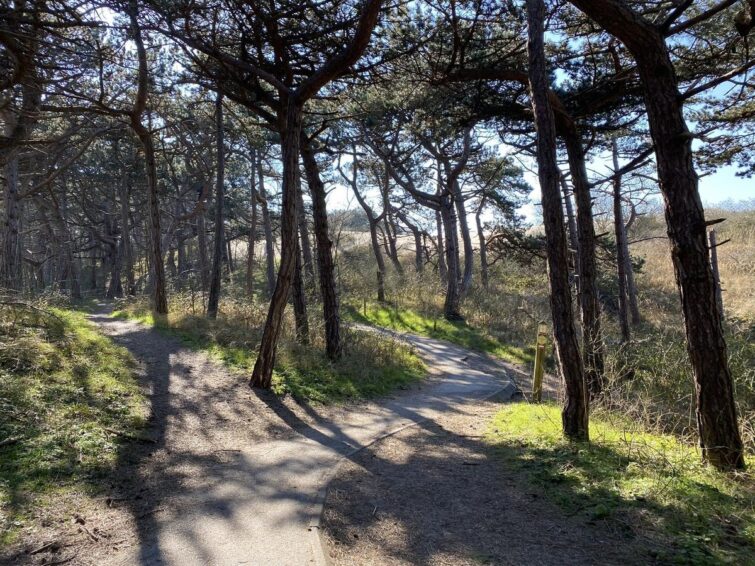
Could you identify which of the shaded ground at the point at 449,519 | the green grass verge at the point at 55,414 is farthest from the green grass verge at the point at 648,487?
the green grass verge at the point at 55,414

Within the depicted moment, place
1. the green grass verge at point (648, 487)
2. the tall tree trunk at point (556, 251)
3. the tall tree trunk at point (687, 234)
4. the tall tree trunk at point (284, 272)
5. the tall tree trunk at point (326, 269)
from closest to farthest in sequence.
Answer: the green grass verge at point (648, 487) → the tall tree trunk at point (687, 234) → the tall tree trunk at point (556, 251) → the tall tree trunk at point (284, 272) → the tall tree trunk at point (326, 269)

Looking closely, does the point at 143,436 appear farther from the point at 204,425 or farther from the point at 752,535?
the point at 752,535

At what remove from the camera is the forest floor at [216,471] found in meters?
3.53

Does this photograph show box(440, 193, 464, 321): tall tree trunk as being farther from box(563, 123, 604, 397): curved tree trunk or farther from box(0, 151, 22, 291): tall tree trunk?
box(0, 151, 22, 291): tall tree trunk

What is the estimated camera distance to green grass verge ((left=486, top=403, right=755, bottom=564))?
350 cm

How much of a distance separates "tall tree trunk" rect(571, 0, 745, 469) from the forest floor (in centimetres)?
389

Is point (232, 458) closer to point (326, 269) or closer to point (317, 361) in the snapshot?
point (317, 361)

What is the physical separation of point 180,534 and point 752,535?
4141 millimetres

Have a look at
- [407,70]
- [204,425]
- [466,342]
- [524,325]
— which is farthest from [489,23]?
[524,325]

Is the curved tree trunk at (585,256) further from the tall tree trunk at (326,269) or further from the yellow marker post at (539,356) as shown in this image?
the tall tree trunk at (326,269)

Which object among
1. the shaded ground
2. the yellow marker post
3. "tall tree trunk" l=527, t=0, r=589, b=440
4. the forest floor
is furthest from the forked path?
"tall tree trunk" l=527, t=0, r=589, b=440

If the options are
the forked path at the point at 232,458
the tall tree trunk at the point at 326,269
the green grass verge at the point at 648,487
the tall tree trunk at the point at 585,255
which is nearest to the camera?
the green grass verge at the point at 648,487

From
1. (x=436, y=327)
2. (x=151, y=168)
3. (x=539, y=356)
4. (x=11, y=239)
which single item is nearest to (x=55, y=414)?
(x=539, y=356)

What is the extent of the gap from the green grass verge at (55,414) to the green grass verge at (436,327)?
33.3ft
